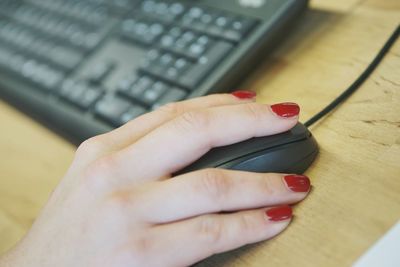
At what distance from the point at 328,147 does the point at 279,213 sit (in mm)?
84

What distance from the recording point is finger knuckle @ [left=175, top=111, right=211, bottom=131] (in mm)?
396

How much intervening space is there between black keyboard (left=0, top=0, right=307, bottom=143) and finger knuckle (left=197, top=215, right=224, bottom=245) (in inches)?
7.1

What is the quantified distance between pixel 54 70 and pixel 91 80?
74 mm

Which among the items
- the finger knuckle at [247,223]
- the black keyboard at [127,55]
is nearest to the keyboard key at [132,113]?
the black keyboard at [127,55]

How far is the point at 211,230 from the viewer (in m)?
0.36

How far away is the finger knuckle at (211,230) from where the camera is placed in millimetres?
355

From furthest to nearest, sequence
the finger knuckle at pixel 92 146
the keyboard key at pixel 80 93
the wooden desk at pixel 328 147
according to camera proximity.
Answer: the keyboard key at pixel 80 93 < the finger knuckle at pixel 92 146 < the wooden desk at pixel 328 147

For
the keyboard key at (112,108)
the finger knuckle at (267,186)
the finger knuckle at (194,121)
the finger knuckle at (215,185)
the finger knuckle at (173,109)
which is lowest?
the keyboard key at (112,108)

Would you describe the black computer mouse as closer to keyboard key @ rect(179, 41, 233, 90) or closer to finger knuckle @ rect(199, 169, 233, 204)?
finger knuckle @ rect(199, 169, 233, 204)

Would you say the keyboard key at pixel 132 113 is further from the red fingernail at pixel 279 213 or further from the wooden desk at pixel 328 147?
the red fingernail at pixel 279 213

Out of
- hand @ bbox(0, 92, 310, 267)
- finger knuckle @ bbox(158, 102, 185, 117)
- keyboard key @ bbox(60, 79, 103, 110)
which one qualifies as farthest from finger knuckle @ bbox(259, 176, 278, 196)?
keyboard key @ bbox(60, 79, 103, 110)

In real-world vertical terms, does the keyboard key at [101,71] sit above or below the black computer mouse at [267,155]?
below

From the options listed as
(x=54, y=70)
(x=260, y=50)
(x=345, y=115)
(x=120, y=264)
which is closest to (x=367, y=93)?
(x=345, y=115)

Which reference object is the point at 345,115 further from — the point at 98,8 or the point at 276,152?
the point at 98,8
